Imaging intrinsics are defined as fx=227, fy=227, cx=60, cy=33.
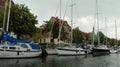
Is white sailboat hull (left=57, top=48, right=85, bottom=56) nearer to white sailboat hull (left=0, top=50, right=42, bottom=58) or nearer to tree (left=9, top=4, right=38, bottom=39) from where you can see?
white sailboat hull (left=0, top=50, right=42, bottom=58)

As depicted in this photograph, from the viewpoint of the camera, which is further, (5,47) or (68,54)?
(68,54)

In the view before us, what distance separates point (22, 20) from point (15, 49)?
59.6 feet

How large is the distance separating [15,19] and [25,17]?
9.46 ft

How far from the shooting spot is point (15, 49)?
40.8 meters

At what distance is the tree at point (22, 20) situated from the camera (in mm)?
57031

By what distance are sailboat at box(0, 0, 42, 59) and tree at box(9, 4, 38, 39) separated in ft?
41.6

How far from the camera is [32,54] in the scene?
147ft

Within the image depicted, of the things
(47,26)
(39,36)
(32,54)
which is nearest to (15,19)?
(32,54)

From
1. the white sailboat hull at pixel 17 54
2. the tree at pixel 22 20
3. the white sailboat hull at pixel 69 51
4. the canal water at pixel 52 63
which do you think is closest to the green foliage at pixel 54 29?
the tree at pixel 22 20

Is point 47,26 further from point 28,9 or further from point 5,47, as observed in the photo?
point 5,47

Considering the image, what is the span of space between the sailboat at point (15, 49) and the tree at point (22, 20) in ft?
41.6

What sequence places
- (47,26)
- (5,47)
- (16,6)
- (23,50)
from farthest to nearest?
(47,26)
(16,6)
(23,50)
(5,47)

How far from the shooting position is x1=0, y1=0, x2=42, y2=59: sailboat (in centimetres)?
3944

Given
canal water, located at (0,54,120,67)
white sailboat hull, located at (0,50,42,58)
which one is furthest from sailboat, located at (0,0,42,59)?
canal water, located at (0,54,120,67)
